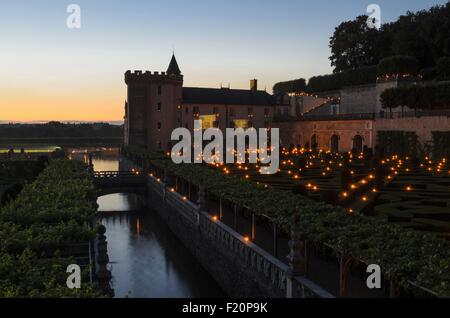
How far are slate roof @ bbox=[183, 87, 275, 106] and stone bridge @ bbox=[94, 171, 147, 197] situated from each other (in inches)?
1753

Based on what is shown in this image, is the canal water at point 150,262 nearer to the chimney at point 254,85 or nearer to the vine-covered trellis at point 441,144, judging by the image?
the vine-covered trellis at point 441,144

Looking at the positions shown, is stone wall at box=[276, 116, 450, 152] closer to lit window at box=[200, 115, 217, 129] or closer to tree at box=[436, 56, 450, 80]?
tree at box=[436, 56, 450, 80]

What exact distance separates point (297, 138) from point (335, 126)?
13.1 metres

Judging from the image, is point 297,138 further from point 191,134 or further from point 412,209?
point 412,209

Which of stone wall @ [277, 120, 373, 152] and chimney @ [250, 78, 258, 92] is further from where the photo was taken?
chimney @ [250, 78, 258, 92]

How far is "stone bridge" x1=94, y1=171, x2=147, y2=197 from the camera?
53312 mm

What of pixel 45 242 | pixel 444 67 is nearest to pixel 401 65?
pixel 444 67

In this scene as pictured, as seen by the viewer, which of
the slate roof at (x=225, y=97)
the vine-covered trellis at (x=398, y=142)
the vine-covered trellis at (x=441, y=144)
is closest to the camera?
the vine-covered trellis at (x=441, y=144)

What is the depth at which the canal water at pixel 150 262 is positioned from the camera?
93.9ft

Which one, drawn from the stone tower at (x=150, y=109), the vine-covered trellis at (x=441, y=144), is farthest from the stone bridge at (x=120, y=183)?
the stone tower at (x=150, y=109)

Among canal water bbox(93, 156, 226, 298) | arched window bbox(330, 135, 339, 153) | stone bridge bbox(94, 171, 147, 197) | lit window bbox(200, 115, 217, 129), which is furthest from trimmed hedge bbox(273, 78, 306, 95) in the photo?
canal water bbox(93, 156, 226, 298)

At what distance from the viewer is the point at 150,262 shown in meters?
34.7

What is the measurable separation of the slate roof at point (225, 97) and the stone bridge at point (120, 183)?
4451 centimetres

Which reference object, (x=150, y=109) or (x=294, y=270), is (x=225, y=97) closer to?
(x=150, y=109)
